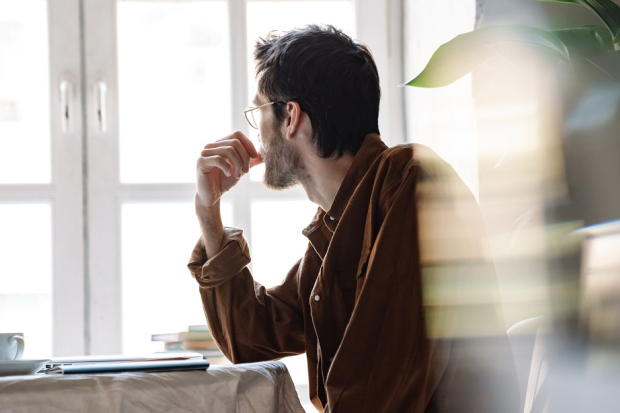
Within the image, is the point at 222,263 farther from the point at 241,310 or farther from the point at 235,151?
the point at 235,151

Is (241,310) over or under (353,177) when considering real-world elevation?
under

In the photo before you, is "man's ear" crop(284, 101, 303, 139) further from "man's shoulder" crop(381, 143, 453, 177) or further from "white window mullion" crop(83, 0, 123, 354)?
"white window mullion" crop(83, 0, 123, 354)

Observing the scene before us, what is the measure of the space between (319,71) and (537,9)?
465mm

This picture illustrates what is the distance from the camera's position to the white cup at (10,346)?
3.58 feet

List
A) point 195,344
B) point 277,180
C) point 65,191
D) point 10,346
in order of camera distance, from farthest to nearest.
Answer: point 65,191 → point 195,344 → point 277,180 → point 10,346

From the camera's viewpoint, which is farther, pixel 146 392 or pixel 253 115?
pixel 253 115

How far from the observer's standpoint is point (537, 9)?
1.50 m

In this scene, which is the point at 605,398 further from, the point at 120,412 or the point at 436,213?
the point at 120,412

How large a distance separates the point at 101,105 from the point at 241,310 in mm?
859

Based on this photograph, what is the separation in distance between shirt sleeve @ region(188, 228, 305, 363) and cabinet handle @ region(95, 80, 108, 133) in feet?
2.19

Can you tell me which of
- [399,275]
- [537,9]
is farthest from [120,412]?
[537,9]

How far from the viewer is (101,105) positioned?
2.10 m

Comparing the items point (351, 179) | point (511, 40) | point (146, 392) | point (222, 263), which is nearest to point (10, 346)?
point (146, 392)

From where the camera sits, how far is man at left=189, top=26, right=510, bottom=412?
1.10 meters
